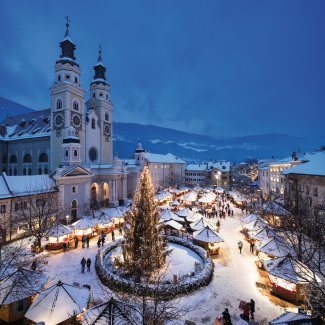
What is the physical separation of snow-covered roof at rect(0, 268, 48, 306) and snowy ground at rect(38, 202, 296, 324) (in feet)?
12.0

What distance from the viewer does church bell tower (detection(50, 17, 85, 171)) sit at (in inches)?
1572

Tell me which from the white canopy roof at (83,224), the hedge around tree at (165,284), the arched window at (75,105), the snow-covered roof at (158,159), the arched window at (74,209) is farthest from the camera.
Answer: the snow-covered roof at (158,159)

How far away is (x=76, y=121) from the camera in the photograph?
4191 cm

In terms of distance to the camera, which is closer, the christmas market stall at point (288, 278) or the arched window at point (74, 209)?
the christmas market stall at point (288, 278)

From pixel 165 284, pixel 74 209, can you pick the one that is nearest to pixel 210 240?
pixel 165 284

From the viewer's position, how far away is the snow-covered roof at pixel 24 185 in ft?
81.4

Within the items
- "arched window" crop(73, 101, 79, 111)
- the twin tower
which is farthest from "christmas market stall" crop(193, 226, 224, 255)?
"arched window" crop(73, 101, 79, 111)

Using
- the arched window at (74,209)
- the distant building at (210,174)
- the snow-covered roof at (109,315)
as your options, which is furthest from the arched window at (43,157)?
the distant building at (210,174)

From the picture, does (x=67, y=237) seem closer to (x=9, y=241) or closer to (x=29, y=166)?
(x=9, y=241)

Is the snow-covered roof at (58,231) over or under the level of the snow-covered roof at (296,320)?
over

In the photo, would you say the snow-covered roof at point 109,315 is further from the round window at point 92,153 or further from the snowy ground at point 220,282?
the round window at point 92,153

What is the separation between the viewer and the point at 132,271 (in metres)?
15.3

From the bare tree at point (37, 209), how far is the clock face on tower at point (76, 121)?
16595mm

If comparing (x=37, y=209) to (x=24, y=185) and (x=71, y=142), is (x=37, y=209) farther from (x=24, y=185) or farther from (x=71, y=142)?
(x=71, y=142)
